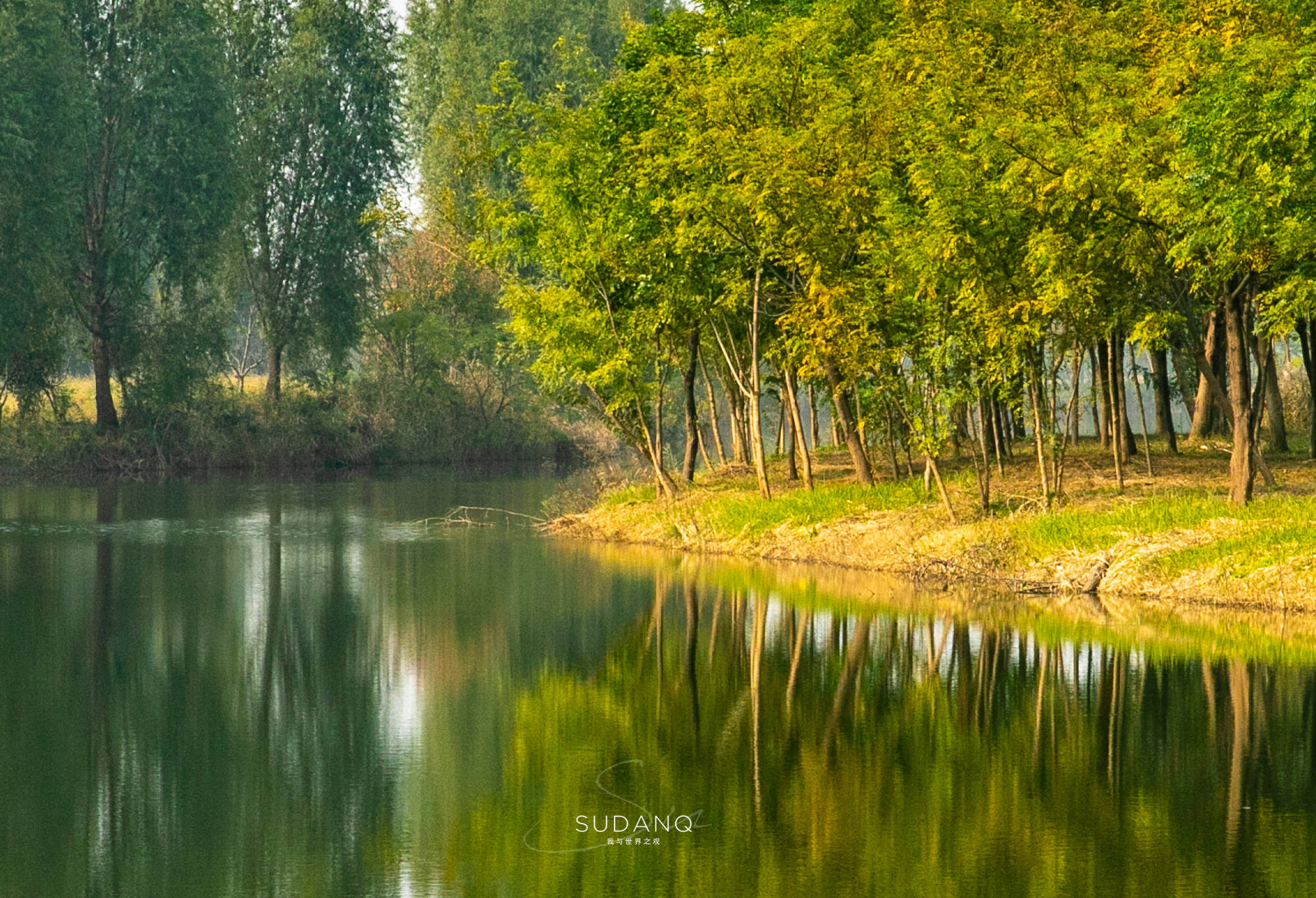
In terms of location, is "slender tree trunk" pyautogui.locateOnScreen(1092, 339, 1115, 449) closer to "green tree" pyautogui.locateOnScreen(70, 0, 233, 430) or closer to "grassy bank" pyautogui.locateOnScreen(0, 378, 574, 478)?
"green tree" pyautogui.locateOnScreen(70, 0, 233, 430)

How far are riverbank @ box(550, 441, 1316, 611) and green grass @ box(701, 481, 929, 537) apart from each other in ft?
0.13

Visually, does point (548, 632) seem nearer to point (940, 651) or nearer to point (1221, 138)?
point (940, 651)

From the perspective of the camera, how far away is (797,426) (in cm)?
3438

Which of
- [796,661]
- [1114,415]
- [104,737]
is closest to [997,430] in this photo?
[1114,415]

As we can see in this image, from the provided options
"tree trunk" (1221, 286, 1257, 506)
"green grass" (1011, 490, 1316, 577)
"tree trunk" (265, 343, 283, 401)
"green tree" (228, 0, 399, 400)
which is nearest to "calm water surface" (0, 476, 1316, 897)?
"green grass" (1011, 490, 1316, 577)

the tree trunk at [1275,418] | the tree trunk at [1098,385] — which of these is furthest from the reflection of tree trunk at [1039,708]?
the tree trunk at [1275,418]

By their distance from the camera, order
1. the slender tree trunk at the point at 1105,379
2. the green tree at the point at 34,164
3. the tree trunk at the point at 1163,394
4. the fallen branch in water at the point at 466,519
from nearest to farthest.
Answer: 1. the slender tree trunk at the point at 1105,379
2. the tree trunk at the point at 1163,394
3. the fallen branch in water at the point at 466,519
4. the green tree at the point at 34,164

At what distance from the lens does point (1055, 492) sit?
27891mm

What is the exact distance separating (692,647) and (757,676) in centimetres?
219

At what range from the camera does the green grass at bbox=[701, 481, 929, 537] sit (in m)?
29.8

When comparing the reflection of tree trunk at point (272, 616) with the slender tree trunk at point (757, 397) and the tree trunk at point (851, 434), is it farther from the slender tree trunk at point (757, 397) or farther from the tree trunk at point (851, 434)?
the tree trunk at point (851, 434)

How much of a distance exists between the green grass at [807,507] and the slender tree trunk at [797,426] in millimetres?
438

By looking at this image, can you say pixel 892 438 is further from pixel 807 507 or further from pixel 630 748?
pixel 630 748

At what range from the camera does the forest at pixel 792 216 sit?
23922mm
